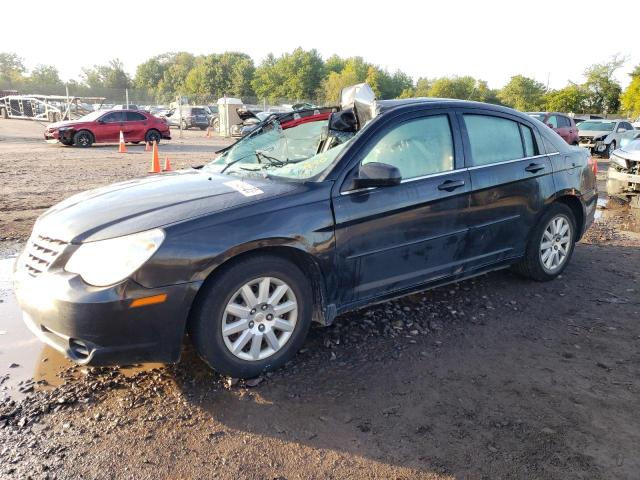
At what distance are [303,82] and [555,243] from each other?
8139cm

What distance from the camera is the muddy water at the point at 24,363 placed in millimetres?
3189

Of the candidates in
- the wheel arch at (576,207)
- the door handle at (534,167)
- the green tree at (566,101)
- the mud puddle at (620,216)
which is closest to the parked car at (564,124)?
the mud puddle at (620,216)

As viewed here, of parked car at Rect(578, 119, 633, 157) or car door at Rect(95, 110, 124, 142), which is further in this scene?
parked car at Rect(578, 119, 633, 157)

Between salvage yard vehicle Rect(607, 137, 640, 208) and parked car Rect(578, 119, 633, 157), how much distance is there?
12.4 m

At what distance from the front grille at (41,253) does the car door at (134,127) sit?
18.3 metres

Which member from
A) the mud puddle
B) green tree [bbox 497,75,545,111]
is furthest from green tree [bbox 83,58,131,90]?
the mud puddle

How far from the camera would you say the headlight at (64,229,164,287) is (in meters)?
2.78

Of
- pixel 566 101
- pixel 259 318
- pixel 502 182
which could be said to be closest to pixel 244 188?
pixel 259 318

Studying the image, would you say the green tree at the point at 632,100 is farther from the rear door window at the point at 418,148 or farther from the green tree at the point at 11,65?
the green tree at the point at 11,65

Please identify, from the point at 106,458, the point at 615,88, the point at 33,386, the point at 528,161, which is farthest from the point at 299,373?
the point at 615,88

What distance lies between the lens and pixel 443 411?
2.93 meters

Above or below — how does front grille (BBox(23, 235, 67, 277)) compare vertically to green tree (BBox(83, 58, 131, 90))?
below

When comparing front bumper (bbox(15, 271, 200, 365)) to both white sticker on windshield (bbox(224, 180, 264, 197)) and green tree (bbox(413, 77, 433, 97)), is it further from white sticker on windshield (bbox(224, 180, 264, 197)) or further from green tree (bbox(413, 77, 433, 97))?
green tree (bbox(413, 77, 433, 97))

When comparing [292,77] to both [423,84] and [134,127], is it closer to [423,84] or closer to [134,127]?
[423,84]
